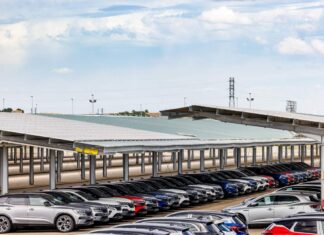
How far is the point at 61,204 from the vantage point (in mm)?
28484

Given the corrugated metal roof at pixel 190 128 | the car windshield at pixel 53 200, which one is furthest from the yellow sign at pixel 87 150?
the corrugated metal roof at pixel 190 128

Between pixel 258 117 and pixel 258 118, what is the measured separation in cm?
8

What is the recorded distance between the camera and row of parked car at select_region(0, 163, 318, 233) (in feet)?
91.4

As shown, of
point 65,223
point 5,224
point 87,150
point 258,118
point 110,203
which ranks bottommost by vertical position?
point 5,224

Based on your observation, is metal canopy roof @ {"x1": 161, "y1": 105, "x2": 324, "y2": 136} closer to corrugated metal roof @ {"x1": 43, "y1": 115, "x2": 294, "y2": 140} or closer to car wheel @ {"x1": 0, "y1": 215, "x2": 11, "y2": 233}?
car wheel @ {"x1": 0, "y1": 215, "x2": 11, "y2": 233}

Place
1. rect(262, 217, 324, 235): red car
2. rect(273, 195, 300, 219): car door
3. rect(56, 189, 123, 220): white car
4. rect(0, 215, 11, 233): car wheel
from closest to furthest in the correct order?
rect(262, 217, 324, 235): red car → rect(0, 215, 11, 233): car wheel → rect(273, 195, 300, 219): car door → rect(56, 189, 123, 220): white car

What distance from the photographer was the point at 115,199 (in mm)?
31703

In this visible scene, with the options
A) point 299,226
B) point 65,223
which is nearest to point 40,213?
point 65,223

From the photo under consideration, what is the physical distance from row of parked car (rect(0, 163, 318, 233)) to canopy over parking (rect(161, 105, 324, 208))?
135 inches

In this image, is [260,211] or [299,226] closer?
[299,226]

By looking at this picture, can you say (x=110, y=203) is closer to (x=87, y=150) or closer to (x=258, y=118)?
(x=87, y=150)

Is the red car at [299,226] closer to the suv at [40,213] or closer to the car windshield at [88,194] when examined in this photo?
the suv at [40,213]

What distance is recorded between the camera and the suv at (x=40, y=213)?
90.9ft

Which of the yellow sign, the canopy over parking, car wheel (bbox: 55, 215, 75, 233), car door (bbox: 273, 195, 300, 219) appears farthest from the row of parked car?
the canopy over parking
